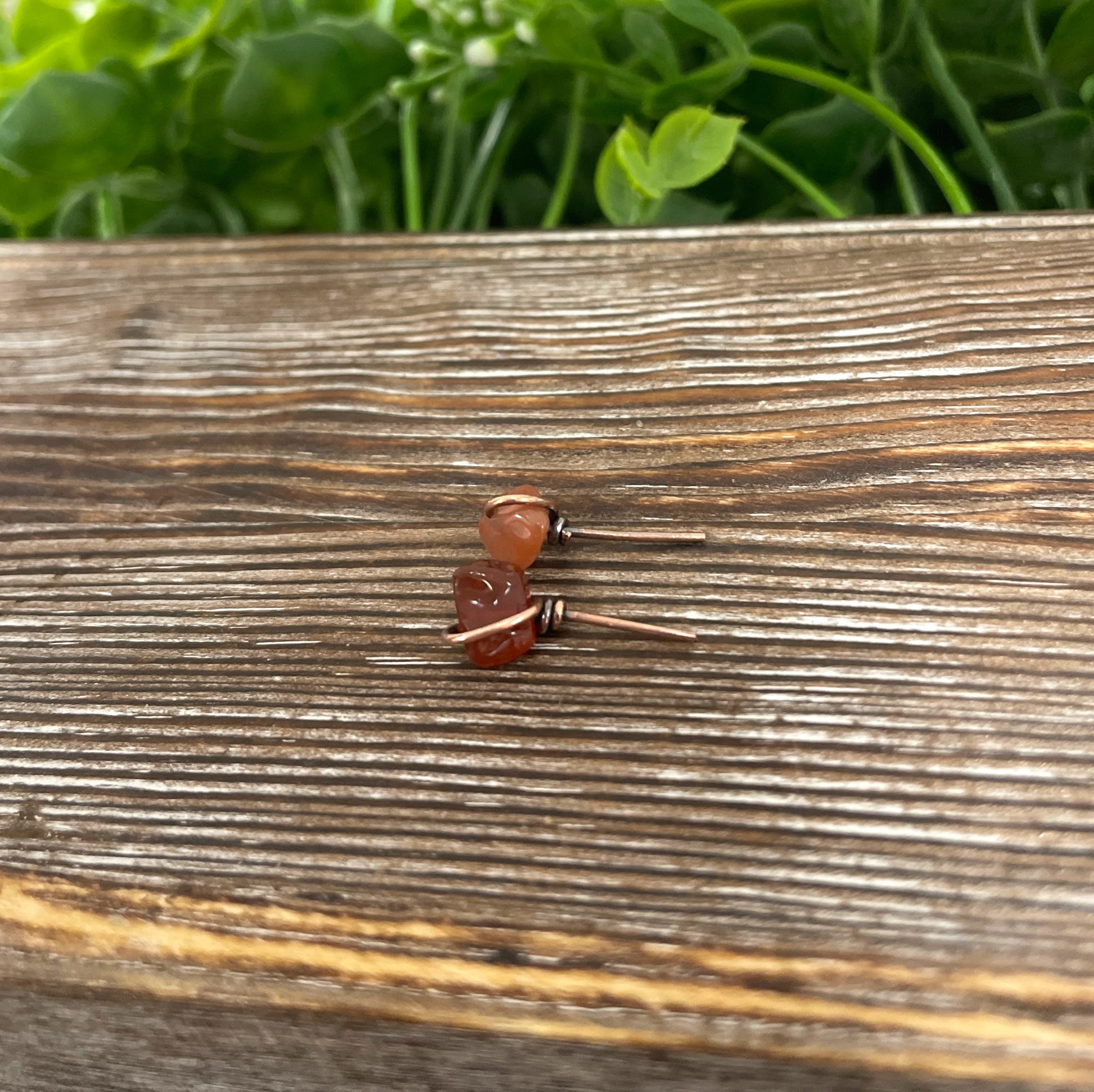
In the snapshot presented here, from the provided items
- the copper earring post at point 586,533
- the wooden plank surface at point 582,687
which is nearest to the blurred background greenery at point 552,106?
the wooden plank surface at point 582,687

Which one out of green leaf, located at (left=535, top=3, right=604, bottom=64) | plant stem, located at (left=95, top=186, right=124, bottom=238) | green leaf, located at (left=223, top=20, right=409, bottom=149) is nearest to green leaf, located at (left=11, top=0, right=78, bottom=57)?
plant stem, located at (left=95, top=186, right=124, bottom=238)

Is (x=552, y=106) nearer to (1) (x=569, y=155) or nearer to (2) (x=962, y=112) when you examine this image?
(1) (x=569, y=155)

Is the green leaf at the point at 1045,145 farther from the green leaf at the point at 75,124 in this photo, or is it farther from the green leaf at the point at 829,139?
the green leaf at the point at 75,124

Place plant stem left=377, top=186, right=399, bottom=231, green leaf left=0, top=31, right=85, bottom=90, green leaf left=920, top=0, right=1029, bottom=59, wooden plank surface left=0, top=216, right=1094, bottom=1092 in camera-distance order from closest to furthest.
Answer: wooden plank surface left=0, top=216, right=1094, bottom=1092 → green leaf left=920, top=0, right=1029, bottom=59 → green leaf left=0, top=31, right=85, bottom=90 → plant stem left=377, top=186, right=399, bottom=231

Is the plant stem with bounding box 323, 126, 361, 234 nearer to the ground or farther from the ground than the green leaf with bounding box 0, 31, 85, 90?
nearer to the ground

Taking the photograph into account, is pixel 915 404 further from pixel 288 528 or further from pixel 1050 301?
pixel 288 528

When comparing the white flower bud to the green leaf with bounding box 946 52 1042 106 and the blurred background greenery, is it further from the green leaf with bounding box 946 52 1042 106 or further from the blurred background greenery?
the green leaf with bounding box 946 52 1042 106

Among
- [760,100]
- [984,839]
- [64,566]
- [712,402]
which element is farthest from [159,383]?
[984,839]
